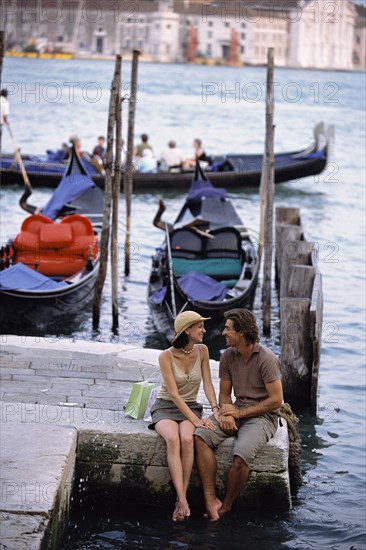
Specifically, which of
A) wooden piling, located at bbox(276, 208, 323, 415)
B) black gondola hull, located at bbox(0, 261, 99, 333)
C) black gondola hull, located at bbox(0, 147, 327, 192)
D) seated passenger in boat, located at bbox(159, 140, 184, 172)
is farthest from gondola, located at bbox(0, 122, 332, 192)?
wooden piling, located at bbox(276, 208, 323, 415)

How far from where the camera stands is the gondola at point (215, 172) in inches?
712

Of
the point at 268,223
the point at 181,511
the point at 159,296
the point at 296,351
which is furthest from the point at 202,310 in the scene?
the point at 181,511

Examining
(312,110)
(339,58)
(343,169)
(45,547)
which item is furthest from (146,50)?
(45,547)

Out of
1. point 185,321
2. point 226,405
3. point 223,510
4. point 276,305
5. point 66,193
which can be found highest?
point 185,321

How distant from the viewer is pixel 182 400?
541 centimetres

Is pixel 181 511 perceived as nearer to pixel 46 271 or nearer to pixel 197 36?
pixel 46 271

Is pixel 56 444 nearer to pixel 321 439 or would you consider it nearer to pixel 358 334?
pixel 321 439

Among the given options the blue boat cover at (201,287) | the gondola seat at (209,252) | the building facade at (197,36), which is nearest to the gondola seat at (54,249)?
the gondola seat at (209,252)

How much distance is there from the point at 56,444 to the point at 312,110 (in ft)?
134

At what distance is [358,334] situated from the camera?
10617mm

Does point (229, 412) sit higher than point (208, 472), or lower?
higher

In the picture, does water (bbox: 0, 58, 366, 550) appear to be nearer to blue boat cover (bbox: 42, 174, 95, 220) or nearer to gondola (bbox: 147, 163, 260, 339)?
gondola (bbox: 147, 163, 260, 339)

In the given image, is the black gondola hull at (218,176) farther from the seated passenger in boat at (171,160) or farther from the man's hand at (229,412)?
the man's hand at (229,412)

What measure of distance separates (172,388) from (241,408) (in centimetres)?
33
